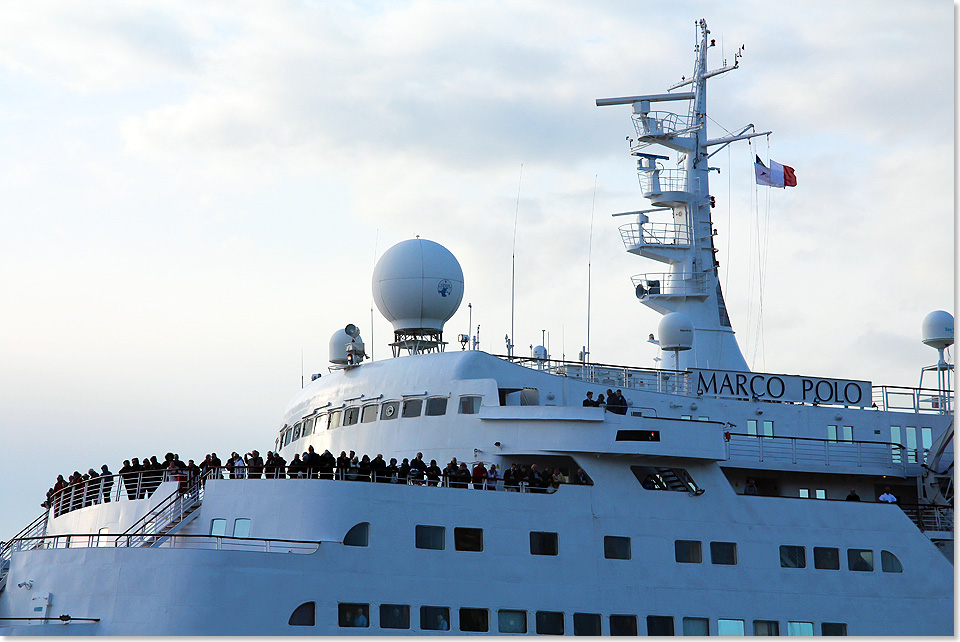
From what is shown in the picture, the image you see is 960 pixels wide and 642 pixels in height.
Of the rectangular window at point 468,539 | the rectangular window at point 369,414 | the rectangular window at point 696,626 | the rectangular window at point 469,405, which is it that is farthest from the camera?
Answer: the rectangular window at point 369,414

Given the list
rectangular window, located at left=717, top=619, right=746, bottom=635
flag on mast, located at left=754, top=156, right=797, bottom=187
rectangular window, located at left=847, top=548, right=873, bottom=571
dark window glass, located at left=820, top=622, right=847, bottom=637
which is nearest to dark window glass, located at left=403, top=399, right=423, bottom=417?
rectangular window, located at left=717, top=619, right=746, bottom=635

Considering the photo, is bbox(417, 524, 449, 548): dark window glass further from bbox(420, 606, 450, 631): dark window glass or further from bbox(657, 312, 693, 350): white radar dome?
bbox(657, 312, 693, 350): white radar dome

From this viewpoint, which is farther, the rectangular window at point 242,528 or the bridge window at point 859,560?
the bridge window at point 859,560

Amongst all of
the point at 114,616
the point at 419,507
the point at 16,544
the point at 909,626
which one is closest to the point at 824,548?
the point at 909,626

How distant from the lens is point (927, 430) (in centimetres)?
3519

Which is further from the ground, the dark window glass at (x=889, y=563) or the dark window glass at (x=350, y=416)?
the dark window glass at (x=350, y=416)

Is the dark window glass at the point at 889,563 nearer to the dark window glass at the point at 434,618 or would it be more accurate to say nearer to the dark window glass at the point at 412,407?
the dark window glass at the point at 434,618


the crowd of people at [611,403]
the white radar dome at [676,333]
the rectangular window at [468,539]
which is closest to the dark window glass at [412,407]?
the crowd of people at [611,403]

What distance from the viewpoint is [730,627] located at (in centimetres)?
2819

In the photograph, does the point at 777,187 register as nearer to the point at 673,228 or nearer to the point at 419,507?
the point at 673,228

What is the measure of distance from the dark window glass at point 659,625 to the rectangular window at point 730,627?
1.25m

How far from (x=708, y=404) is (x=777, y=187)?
1087 cm

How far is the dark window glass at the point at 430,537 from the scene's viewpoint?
2627cm

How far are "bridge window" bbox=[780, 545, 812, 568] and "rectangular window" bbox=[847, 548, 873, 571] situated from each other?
1.36 meters
